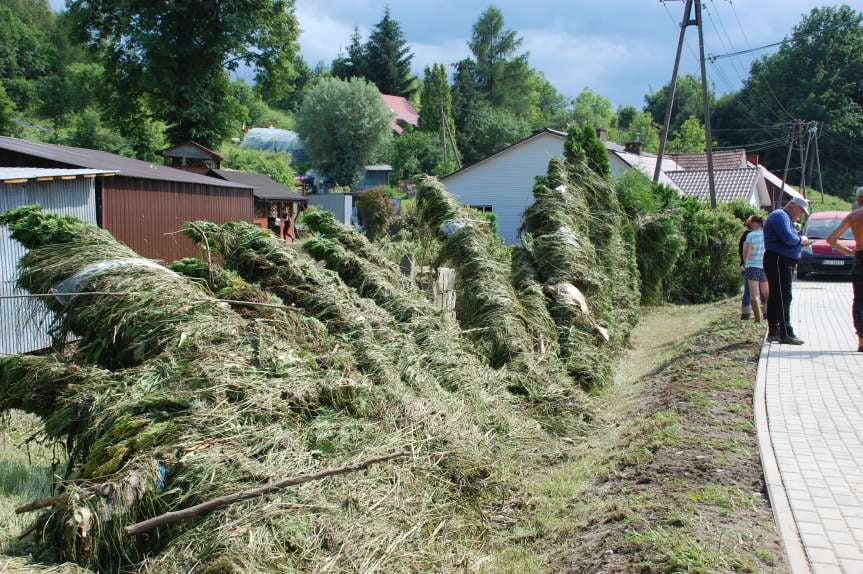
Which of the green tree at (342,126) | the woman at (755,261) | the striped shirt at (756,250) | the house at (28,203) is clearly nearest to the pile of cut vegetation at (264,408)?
the house at (28,203)

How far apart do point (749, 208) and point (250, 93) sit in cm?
2921

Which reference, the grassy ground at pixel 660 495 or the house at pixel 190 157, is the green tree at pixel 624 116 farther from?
the grassy ground at pixel 660 495

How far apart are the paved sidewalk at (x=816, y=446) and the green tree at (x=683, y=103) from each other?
8099 cm

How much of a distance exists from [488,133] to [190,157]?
37112 mm

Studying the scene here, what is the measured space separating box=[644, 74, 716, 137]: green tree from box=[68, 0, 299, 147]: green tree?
61.2 m

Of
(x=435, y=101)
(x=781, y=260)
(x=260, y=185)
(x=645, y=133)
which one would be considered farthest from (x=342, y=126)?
(x=781, y=260)

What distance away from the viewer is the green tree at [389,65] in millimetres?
82000

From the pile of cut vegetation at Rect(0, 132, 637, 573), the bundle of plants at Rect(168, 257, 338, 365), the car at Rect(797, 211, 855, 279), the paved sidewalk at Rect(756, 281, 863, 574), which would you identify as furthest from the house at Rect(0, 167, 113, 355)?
the car at Rect(797, 211, 855, 279)

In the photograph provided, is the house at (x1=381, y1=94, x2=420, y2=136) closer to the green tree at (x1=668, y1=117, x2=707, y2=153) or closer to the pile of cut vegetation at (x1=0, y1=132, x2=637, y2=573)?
the green tree at (x1=668, y1=117, x2=707, y2=153)

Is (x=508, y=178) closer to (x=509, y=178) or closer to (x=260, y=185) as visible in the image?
(x=509, y=178)

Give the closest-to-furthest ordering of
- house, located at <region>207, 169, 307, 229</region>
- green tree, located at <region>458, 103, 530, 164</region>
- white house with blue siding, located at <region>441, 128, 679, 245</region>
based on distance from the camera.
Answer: house, located at <region>207, 169, 307, 229</region> → white house with blue siding, located at <region>441, 128, 679, 245</region> → green tree, located at <region>458, 103, 530, 164</region>

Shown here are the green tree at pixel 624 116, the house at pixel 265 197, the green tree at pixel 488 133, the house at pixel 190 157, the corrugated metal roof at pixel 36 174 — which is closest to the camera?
the corrugated metal roof at pixel 36 174

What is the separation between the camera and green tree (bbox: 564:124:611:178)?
14516mm

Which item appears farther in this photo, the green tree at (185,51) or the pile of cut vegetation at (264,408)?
the green tree at (185,51)
